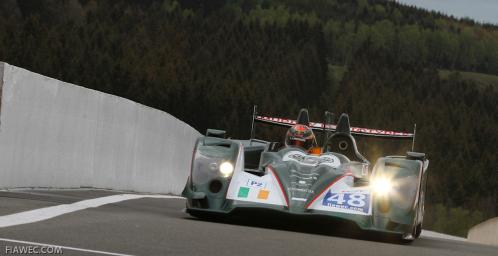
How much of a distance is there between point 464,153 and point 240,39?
4614cm

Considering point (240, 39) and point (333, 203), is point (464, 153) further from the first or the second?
point (333, 203)

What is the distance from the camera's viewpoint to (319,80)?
17100 cm

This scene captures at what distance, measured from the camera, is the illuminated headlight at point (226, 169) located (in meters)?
10.4

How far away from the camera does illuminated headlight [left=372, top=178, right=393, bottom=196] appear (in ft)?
33.0

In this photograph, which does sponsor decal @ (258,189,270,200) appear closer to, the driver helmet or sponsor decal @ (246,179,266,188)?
sponsor decal @ (246,179,266,188)

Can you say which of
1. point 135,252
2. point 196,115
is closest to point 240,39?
point 196,115

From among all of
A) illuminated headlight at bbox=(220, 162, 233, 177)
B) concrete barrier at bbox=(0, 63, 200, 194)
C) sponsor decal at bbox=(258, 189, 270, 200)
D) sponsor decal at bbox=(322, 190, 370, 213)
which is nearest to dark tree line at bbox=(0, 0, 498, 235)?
concrete barrier at bbox=(0, 63, 200, 194)

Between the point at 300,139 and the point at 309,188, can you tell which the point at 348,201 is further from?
the point at 300,139

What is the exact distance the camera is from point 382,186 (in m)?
10.1

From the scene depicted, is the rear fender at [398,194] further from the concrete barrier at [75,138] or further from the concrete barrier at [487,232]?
the concrete barrier at [487,232]

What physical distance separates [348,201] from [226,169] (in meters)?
1.37

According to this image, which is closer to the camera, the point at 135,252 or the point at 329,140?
the point at 135,252

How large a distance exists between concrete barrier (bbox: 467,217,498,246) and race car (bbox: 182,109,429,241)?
1165 cm

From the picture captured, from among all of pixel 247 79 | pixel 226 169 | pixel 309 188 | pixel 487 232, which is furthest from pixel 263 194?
pixel 247 79
